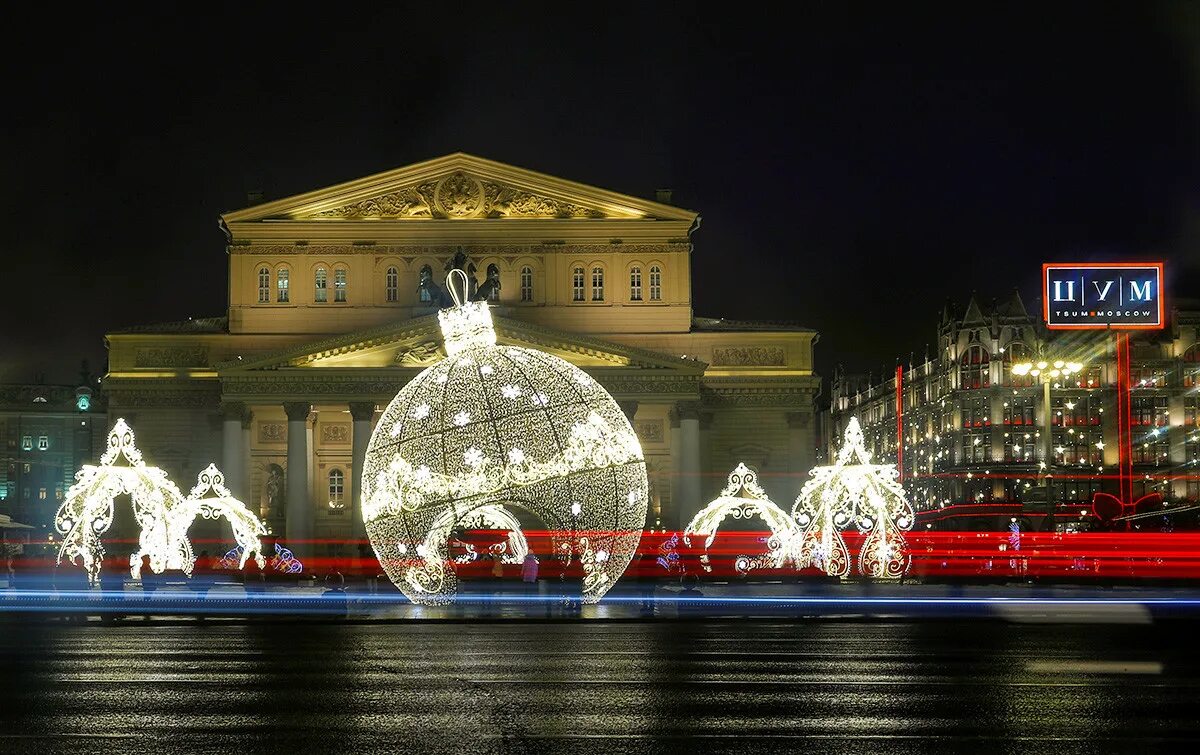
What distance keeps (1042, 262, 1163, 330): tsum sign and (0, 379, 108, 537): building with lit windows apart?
310 feet

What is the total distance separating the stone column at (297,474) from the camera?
65688 mm

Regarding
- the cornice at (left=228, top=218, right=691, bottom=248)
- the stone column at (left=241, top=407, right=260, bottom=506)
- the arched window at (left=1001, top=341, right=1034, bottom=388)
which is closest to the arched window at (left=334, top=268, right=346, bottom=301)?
the cornice at (left=228, top=218, right=691, bottom=248)


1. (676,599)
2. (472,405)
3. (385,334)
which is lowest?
(676,599)

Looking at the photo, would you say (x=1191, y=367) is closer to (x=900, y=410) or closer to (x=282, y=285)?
(x=900, y=410)

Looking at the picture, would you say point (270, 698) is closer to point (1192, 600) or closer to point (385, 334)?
point (1192, 600)

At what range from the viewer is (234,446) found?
66562 mm

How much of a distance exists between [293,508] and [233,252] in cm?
1277

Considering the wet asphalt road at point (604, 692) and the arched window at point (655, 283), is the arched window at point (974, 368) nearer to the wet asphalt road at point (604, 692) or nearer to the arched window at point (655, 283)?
the arched window at point (655, 283)

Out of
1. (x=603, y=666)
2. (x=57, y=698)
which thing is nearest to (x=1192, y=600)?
(x=603, y=666)

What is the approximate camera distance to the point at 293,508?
2586 inches

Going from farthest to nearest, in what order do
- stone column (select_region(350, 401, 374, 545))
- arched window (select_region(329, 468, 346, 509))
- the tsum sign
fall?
arched window (select_region(329, 468, 346, 509))
stone column (select_region(350, 401, 374, 545))
the tsum sign

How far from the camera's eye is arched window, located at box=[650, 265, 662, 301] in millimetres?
72188

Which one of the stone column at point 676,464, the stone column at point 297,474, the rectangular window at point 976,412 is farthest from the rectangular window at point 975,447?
the stone column at point 297,474

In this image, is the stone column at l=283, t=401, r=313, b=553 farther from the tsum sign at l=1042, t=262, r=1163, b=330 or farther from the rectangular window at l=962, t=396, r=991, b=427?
the rectangular window at l=962, t=396, r=991, b=427
